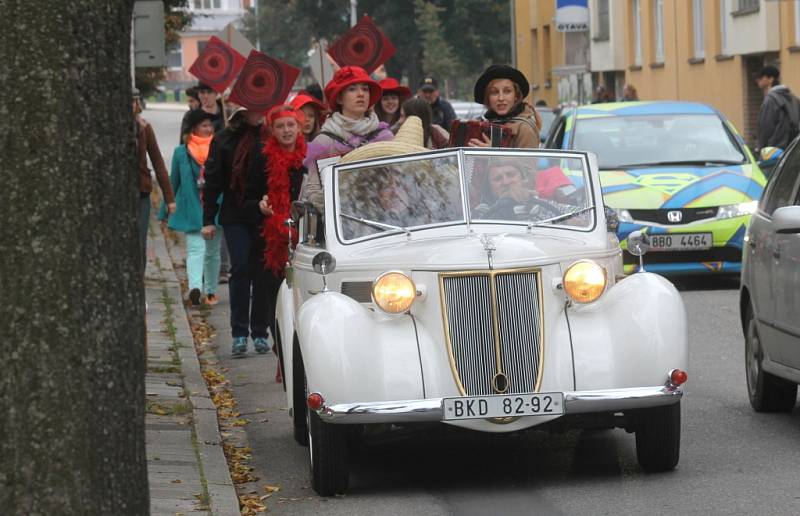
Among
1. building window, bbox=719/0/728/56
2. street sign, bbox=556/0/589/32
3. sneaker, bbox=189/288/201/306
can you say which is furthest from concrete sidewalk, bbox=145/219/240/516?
building window, bbox=719/0/728/56

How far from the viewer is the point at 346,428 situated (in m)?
7.72

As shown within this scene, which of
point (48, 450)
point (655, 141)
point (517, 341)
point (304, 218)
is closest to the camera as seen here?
point (48, 450)

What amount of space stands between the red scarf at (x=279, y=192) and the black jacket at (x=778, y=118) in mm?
11217

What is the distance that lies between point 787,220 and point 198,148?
29.1 ft

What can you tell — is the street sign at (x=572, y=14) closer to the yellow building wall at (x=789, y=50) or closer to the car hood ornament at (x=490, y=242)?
the yellow building wall at (x=789, y=50)

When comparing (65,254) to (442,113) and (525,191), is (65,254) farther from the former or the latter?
(442,113)

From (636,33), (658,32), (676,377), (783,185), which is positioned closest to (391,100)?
(783,185)

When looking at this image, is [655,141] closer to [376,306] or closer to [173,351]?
[173,351]

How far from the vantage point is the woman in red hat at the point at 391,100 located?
51.9 ft

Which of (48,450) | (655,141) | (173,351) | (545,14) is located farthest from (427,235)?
(545,14)

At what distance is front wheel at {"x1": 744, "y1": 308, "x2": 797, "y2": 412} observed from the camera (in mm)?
9352

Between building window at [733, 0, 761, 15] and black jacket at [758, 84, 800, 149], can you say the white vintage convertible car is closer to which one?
black jacket at [758, 84, 800, 149]

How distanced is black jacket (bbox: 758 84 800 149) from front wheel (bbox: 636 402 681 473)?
14.3m

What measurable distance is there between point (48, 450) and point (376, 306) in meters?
3.10
